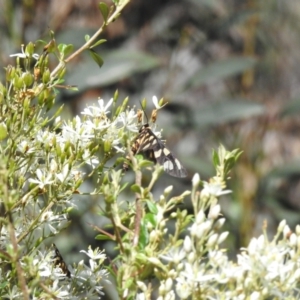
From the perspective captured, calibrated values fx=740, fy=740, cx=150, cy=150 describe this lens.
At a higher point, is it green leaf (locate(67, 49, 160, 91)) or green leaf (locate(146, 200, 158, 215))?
green leaf (locate(146, 200, 158, 215))

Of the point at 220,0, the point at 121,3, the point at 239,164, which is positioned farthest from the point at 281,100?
the point at 121,3

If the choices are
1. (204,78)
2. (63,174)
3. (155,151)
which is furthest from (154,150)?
(204,78)

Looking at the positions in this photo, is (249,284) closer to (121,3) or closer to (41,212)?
(41,212)

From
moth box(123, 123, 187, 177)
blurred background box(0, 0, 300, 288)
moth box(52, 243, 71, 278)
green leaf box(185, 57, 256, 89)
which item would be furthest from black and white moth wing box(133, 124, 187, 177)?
green leaf box(185, 57, 256, 89)

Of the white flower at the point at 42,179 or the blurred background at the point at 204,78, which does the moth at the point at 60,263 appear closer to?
the white flower at the point at 42,179

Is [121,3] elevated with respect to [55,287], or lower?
elevated

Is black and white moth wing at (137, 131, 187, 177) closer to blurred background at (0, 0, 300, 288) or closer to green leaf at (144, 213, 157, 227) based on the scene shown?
green leaf at (144, 213, 157, 227)

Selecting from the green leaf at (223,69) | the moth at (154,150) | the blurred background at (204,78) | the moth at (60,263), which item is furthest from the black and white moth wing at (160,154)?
the green leaf at (223,69)
